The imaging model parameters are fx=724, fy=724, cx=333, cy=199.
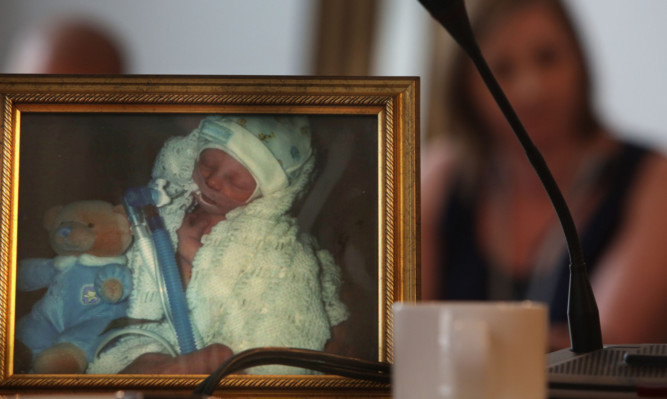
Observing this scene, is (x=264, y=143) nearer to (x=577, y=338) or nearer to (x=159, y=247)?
(x=159, y=247)

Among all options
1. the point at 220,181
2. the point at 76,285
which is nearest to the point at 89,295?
the point at 76,285

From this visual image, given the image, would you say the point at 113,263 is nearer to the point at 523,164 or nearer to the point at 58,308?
the point at 58,308

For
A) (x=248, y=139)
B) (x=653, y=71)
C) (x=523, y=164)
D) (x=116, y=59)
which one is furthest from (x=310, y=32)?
(x=248, y=139)

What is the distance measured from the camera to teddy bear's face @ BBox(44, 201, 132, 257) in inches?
19.5

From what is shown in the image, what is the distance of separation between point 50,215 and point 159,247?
0.08 meters

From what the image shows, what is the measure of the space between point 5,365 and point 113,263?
9cm

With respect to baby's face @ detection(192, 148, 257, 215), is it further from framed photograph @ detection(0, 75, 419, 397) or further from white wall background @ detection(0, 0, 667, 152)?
white wall background @ detection(0, 0, 667, 152)

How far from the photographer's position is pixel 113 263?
49 centimetres

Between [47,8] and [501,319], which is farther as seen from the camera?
[47,8]

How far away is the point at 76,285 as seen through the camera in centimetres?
49

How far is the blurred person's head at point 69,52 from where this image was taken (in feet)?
4.21

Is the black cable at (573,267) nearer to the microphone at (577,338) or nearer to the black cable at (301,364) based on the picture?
the microphone at (577,338)

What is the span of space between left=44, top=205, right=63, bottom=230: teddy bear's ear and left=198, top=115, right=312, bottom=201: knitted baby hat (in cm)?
11

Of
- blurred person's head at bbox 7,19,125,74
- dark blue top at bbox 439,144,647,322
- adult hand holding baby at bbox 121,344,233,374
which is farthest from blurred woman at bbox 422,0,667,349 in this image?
adult hand holding baby at bbox 121,344,233,374
